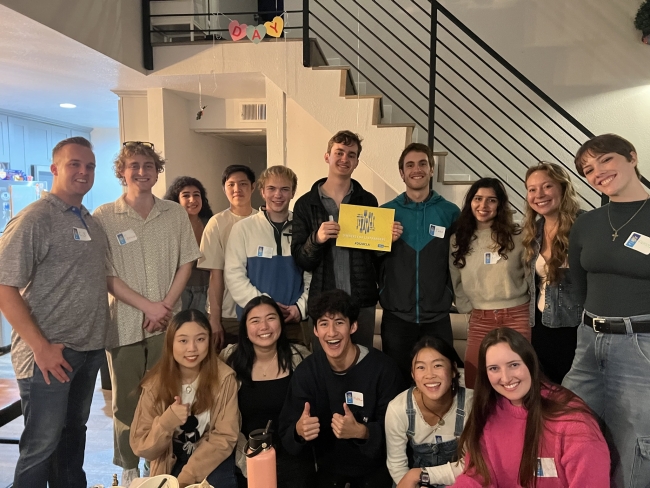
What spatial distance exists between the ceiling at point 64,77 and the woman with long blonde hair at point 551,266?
9.58 ft

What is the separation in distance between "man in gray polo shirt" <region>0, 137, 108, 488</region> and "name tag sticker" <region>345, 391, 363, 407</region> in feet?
3.67

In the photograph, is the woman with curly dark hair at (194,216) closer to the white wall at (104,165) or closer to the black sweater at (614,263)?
the black sweater at (614,263)

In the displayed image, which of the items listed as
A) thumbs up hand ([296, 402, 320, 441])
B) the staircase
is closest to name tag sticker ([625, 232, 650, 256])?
thumbs up hand ([296, 402, 320, 441])

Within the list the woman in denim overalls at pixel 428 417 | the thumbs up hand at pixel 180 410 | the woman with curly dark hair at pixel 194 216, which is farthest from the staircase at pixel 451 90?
the thumbs up hand at pixel 180 410

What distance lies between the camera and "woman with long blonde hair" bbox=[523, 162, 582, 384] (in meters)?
2.10

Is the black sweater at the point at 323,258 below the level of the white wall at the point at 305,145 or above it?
below

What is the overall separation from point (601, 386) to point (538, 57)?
14.4ft

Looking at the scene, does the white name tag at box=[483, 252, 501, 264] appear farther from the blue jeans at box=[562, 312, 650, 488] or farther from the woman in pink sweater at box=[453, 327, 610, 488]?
the woman in pink sweater at box=[453, 327, 610, 488]

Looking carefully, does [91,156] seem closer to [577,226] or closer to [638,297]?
[577,226]

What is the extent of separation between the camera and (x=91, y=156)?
208 cm

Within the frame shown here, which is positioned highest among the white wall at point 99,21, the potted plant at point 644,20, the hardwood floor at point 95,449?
the potted plant at point 644,20

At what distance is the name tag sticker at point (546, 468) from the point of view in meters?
1.57

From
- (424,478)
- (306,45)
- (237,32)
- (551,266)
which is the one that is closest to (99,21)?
(237,32)

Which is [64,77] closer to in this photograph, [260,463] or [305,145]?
[305,145]
